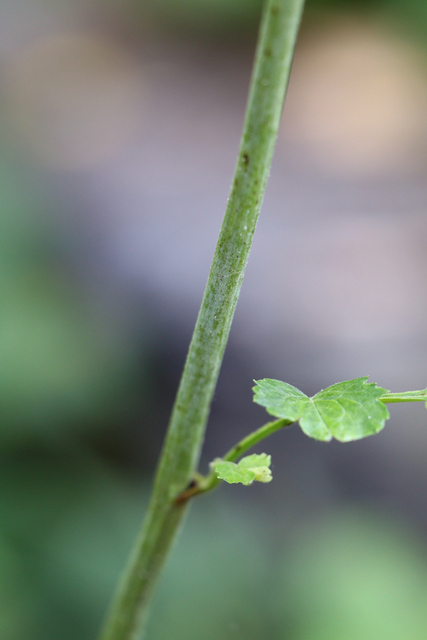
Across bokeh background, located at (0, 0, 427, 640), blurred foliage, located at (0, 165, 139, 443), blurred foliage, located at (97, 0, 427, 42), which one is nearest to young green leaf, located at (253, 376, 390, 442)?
bokeh background, located at (0, 0, 427, 640)

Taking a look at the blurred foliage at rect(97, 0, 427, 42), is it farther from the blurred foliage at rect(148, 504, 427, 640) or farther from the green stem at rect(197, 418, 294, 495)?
the green stem at rect(197, 418, 294, 495)

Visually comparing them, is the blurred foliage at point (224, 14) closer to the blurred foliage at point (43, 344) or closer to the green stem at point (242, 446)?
the blurred foliage at point (43, 344)

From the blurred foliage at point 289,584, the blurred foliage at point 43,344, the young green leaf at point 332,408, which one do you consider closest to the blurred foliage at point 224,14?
the blurred foliage at point 43,344

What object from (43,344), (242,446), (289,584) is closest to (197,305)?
(43,344)

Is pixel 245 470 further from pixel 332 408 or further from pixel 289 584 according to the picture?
pixel 289 584

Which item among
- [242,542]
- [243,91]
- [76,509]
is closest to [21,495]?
[76,509]

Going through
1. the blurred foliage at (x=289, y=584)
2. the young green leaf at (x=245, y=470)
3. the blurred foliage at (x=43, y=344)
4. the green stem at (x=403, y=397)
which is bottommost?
the blurred foliage at (x=289, y=584)
